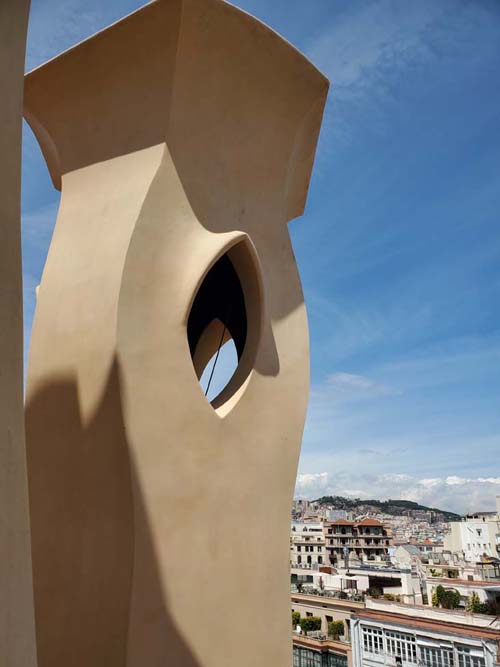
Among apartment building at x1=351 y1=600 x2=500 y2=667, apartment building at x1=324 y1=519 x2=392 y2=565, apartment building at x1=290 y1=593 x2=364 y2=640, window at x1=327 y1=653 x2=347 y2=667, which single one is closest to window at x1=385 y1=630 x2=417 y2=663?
apartment building at x1=351 y1=600 x2=500 y2=667

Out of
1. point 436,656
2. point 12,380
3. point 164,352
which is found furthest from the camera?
point 436,656

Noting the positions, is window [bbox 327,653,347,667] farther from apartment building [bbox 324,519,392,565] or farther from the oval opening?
apartment building [bbox 324,519,392,565]

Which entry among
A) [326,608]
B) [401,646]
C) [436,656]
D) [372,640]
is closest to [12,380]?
[436,656]

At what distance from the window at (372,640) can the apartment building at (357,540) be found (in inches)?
1528

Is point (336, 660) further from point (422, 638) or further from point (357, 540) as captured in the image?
point (357, 540)

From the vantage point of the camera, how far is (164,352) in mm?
6172

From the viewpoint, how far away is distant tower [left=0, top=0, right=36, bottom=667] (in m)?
3.28

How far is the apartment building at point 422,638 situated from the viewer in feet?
76.0

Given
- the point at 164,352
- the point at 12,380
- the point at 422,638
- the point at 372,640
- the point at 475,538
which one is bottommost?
the point at 475,538

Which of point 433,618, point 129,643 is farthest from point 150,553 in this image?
point 433,618

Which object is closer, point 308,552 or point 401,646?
point 401,646

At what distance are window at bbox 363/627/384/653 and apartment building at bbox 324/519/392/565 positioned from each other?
38800 mm

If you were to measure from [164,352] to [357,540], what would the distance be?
6745 cm

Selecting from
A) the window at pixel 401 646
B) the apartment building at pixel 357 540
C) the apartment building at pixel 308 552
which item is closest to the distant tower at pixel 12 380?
the window at pixel 401 646
